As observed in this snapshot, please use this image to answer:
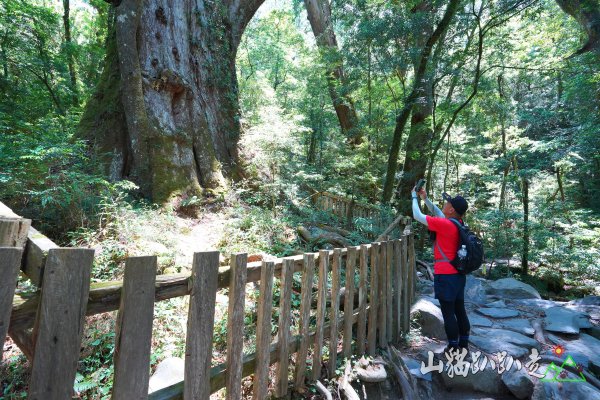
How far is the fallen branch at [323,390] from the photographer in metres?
2.67

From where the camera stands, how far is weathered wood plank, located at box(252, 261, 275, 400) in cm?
227

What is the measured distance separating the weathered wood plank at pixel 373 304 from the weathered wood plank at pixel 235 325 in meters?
1.84

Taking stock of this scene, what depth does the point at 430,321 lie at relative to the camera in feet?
14.7

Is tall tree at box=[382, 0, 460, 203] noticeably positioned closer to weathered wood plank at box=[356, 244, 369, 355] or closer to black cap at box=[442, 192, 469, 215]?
black cap at box=[442, 192, 469, 215]

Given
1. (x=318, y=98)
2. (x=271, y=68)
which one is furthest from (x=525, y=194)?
(x=271, y=68)

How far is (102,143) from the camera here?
23.0 ft

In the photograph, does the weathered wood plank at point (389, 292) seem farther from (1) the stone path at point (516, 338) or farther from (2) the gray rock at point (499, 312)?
(2) the gray rock at point (499, 312)

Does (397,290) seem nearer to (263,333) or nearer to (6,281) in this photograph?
(263,333)

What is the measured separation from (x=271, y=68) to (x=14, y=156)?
19.0m

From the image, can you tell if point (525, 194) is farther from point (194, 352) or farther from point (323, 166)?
point (194, 352)

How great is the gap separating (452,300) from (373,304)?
87 cm

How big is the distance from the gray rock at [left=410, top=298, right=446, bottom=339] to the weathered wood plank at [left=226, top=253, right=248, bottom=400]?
328 centimetres

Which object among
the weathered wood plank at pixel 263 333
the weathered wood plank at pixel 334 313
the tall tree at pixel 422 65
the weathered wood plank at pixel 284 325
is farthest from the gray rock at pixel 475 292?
the weathered wood plank at pixel 263 333

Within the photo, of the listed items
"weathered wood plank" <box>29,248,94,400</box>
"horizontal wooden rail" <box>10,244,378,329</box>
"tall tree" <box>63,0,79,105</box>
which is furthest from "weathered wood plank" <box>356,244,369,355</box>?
"tall tree" <box>63,0,79,105</box>
